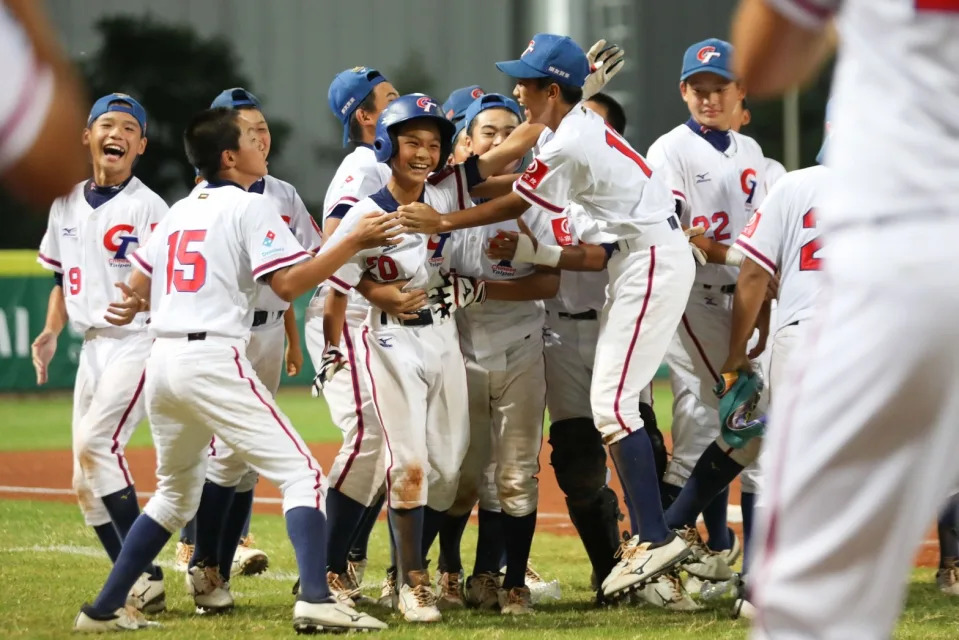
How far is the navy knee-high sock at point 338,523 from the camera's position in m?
5.07

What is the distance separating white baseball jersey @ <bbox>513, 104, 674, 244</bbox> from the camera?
4.89m

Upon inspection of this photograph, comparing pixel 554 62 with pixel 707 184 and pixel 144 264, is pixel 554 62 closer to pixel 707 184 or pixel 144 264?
pixel 707 184

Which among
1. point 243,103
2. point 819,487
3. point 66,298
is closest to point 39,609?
point 66,298

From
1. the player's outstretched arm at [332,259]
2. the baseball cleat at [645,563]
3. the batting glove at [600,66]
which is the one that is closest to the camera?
the player's outstretched arm at [332,259]

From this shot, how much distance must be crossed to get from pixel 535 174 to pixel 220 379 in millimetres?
1384

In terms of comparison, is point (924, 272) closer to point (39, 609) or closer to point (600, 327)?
point (600, 327)

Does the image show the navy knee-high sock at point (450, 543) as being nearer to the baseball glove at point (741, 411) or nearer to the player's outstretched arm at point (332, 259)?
the baseball glove at point (741, 411)

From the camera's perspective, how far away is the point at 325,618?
4.35m

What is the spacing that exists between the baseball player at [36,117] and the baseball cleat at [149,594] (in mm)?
3684

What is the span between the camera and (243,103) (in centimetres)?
595

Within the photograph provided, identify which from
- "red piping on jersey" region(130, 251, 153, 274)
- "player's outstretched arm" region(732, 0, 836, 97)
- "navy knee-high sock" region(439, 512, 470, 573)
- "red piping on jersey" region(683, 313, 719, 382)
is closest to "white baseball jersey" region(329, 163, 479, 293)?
"red piping on jersey" region(130, 251, 153, 274)

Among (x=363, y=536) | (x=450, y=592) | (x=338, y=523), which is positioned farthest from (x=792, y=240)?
(x=363, y=536)

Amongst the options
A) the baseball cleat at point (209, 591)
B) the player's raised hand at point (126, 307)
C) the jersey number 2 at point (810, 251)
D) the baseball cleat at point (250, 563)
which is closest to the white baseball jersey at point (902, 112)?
the jersey number 2 at point (810, 251)

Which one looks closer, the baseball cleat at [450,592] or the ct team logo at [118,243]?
the baseball cleat at [450,592]
